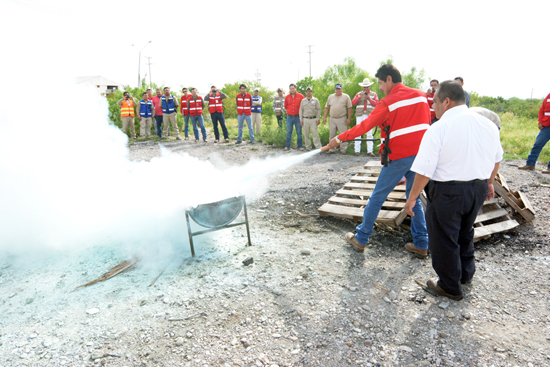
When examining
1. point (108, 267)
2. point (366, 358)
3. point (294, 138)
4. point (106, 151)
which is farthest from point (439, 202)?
point (294, 138)

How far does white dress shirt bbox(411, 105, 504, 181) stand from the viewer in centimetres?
241

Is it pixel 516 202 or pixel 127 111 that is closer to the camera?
pixel 516 202

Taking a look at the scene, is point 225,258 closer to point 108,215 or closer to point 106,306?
point 106,306

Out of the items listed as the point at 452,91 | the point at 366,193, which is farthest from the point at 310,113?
the point at 452,91

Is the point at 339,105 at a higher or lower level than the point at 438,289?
higher

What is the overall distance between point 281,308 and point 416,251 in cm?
183

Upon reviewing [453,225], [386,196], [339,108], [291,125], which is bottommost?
[453,225]

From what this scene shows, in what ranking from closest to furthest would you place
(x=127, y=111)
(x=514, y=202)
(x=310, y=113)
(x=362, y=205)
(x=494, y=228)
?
1. (x=494, y=228)
2. (x=514, y=202)
3. (x=362, y=205)
4. (x=310, y=113)
5. (x=127, y=111)

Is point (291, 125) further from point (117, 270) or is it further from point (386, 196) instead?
point (117, 270)

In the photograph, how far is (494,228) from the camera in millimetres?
3975

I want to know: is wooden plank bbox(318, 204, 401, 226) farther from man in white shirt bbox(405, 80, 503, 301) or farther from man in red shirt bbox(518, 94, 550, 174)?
man in red shirt bbox(518, 94, 550, 174)

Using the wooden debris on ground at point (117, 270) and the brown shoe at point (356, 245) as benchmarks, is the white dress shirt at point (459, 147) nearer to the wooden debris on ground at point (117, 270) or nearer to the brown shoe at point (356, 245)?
the brown shoe at point (356, 245)

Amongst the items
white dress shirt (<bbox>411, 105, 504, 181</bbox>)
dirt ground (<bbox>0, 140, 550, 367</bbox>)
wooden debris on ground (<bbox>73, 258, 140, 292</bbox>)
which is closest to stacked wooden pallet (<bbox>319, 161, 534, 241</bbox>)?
dirt ground (<bbox>0, 140, 550, 367</bbox>)

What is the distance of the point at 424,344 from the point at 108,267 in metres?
3.19
